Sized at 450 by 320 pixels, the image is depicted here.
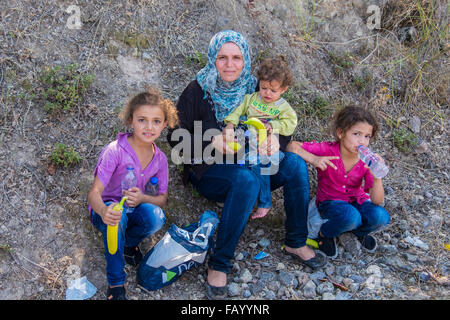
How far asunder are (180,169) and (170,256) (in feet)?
3.03

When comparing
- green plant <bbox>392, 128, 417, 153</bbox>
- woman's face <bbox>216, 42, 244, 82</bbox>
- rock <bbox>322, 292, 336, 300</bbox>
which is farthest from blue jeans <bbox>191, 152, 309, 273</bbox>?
green plant <bbox>392, 128, 417, 153</bbox>

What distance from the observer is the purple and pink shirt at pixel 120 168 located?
9.19ft

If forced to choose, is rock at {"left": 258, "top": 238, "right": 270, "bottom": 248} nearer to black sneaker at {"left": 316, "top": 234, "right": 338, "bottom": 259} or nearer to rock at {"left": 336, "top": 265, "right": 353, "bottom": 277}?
black sneaker at {"left": 316, "top": 234, "right": 338, "bottom": 259}

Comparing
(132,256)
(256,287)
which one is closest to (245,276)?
(256,287)

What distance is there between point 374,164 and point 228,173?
1.11 m

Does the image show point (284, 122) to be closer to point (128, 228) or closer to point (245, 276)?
point (245, 276)

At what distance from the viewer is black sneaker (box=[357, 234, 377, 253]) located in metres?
3.51

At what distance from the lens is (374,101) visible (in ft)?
15.6

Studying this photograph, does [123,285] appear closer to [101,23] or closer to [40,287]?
[40,287]

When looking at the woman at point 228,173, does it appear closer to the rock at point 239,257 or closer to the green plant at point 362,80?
the rock at point 239,257

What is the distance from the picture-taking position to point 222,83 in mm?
3352

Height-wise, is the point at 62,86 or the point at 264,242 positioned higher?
the point at 62,86

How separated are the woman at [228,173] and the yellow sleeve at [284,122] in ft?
0.27
